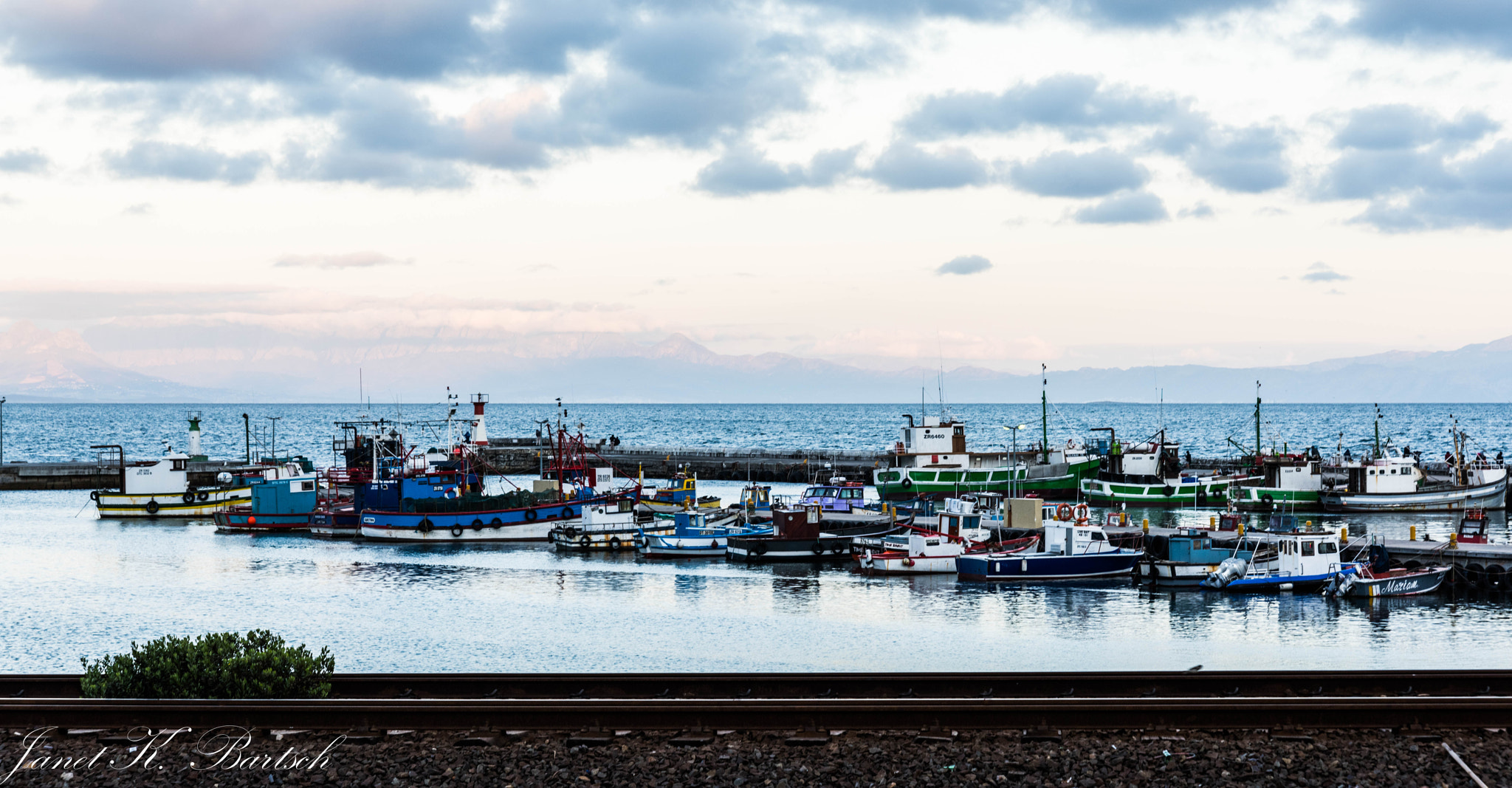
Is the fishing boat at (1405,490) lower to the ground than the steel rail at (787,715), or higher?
lower

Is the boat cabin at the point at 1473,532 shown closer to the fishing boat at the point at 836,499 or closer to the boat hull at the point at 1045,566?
the boat hull at the point at 1045,566

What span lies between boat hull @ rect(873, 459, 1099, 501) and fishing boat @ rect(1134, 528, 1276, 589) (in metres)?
30.0

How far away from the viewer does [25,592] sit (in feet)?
130

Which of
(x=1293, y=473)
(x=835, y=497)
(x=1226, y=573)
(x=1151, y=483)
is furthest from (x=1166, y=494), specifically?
(x=1226, y=573)

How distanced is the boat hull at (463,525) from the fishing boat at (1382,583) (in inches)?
1398

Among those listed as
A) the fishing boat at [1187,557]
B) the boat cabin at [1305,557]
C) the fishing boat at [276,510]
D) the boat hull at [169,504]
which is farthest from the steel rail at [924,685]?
the boat hull at [169,504]

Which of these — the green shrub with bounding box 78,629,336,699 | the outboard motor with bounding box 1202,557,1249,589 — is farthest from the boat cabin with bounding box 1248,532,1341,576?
the green shrub with bounding box 78,629,336,699

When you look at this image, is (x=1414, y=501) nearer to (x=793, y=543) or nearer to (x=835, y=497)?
(x=835, y=497)

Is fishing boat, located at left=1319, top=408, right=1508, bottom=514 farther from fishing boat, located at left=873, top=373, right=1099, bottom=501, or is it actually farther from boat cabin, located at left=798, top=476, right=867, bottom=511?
boat cabin, located at left=798, top=476, right=867, bottom=511

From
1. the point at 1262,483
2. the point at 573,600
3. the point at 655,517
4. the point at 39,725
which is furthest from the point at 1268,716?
the point at 1262,483

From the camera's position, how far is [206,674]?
16391 millimetres

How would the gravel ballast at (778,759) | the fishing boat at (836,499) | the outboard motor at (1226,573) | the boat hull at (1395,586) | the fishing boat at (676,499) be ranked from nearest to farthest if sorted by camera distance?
the gravel ballast at (778,759), the boat hull at (1395,586), the outboard motor at (1226,573), the fishing boat at (836,499), the fishing boat at (676,499)

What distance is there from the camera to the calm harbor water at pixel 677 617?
27.9 m

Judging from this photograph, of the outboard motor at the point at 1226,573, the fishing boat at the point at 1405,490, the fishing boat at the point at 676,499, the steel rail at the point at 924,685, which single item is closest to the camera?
the steel rail at the point at 924,685
